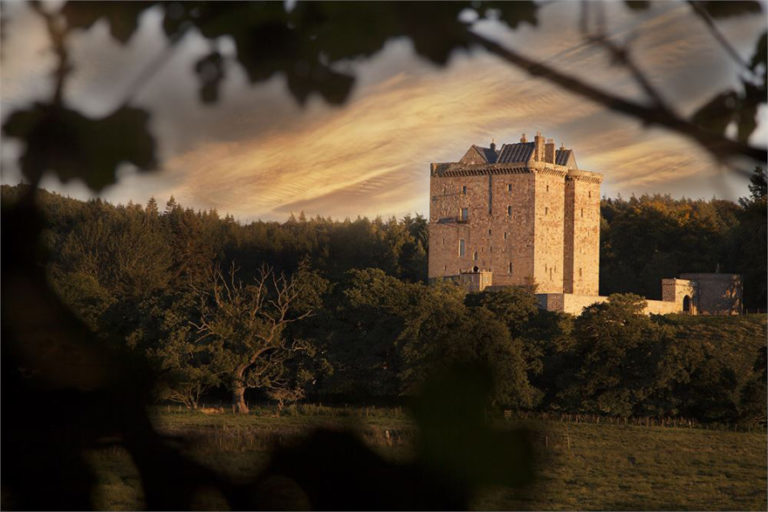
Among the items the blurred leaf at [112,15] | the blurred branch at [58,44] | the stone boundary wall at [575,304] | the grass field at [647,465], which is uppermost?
the stone boundary wall at [575,304]

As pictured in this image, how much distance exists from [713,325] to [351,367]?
11.7m

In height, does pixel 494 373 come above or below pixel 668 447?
above

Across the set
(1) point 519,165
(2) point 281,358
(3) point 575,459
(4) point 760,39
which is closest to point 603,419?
(3) point 575,459

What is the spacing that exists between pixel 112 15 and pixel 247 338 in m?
29.2

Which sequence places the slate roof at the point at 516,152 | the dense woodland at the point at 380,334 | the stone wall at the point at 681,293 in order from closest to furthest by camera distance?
the dense woodland at the point at 380,334 < the stone wall at the point at 681,293 < the slate roof at the point at 516,152

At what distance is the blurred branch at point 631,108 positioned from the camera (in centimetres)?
98

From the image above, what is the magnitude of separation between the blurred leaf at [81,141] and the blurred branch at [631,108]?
0.40 m

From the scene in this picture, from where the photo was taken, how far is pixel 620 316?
29453 millimetres

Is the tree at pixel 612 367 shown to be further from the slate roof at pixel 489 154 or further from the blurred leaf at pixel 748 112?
the blurred leaf at pixel 748 112

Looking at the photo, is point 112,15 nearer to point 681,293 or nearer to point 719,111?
point 719,111

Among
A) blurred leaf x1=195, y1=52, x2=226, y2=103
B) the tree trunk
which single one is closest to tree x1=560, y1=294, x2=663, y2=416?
the tree trunk

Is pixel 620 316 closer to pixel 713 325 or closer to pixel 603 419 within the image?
pixel 603 419

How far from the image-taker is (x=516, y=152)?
42.4m

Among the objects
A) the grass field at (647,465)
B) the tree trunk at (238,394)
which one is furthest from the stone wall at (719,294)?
the tree trunk at (238,394)
